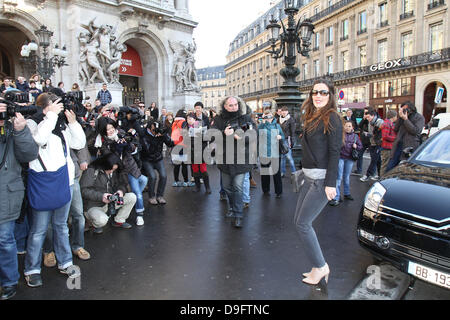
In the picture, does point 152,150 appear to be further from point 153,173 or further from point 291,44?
point 291,44

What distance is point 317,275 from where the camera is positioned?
3195 millimetres

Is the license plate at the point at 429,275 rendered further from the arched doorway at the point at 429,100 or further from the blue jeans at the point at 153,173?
the arched doorway at the point at 429,100

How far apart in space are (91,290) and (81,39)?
15584mm

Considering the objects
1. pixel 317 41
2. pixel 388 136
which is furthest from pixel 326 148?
pixel 317 41

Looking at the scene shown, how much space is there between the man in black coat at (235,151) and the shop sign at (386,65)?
3064 cm

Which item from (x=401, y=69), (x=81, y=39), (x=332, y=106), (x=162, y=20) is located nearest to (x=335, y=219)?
(x=332, y=106)

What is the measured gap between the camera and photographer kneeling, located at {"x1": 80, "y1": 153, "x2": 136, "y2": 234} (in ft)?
15.3

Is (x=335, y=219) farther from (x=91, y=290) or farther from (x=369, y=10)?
(x=369, y=10)

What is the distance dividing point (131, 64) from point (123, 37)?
8.35 feet

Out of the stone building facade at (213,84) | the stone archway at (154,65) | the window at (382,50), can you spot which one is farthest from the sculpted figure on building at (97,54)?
the stone building facade at (213,84)

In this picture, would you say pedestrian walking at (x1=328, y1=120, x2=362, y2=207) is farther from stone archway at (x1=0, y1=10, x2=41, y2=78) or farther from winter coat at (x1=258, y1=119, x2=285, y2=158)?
stone archway at (x1=0, y1=10, x2=41, y2=78)

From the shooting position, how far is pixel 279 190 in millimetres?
6863

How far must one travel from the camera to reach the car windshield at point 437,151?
4.05 meters

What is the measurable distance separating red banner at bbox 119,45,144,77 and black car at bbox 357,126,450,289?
1970 centimetres
